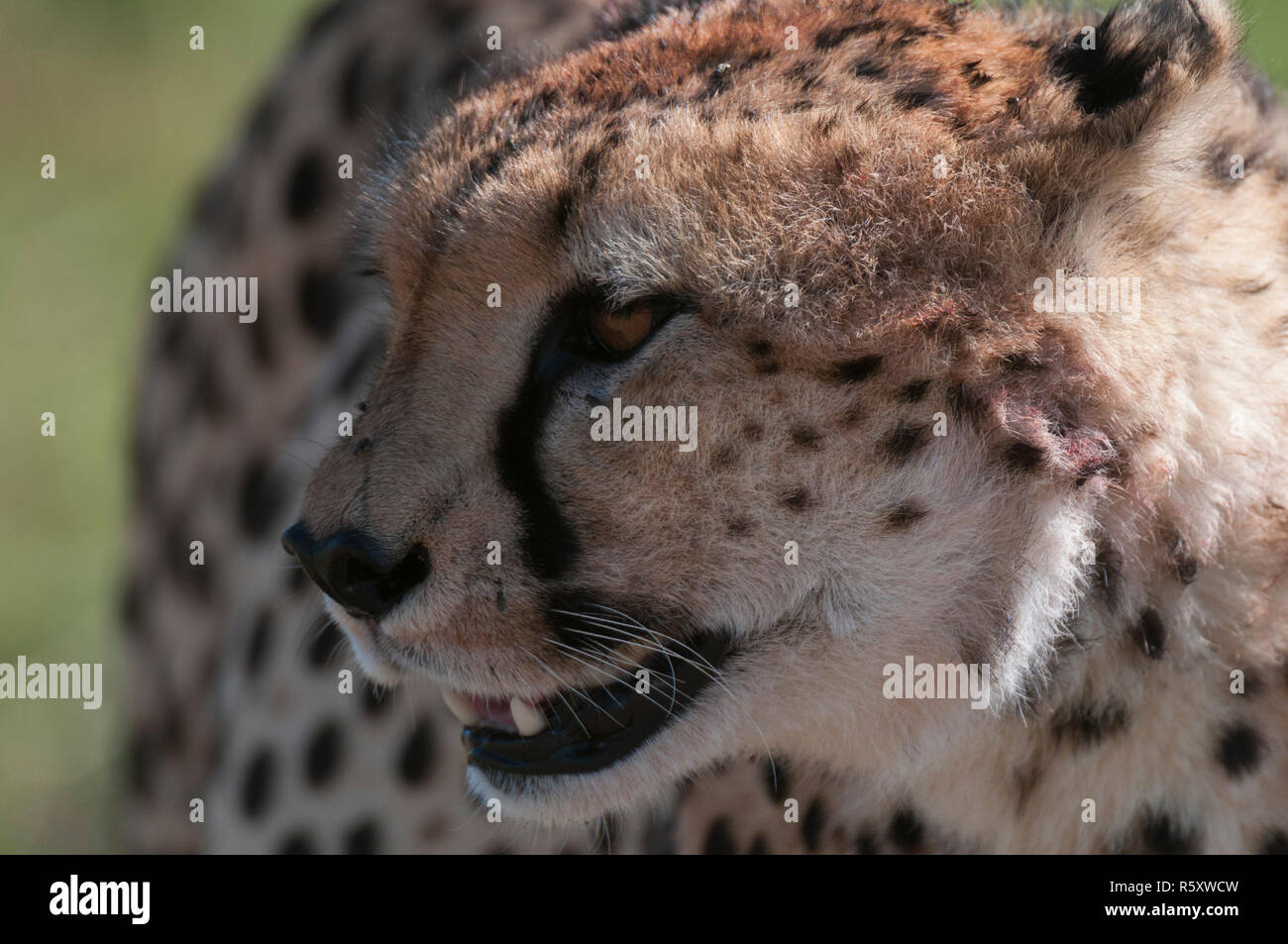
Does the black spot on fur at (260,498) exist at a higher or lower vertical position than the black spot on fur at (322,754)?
higher

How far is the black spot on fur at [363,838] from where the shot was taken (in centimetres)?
211

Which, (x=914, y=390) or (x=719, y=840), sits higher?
(x=914, y=390)

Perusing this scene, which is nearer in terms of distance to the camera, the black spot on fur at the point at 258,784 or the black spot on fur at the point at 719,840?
the black spot on fur at the point at 719,840

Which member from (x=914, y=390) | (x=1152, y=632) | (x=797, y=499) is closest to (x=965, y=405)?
(x=914, y=390)

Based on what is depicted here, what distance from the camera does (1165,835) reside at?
61.6 inches

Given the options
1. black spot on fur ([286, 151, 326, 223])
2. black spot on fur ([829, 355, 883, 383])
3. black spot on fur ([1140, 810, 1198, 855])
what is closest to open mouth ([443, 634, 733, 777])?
black spot on fur ([829, 355, 883, 383])

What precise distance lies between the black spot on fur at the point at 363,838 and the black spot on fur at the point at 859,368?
1.02 m

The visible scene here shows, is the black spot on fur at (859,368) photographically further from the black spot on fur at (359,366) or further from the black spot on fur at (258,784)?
the black spot on fur at (258,784)

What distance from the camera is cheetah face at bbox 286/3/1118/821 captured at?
4.65 ft

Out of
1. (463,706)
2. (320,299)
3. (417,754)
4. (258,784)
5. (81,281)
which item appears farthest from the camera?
(81,281)

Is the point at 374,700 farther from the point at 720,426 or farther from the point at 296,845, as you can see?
the point at 720,426

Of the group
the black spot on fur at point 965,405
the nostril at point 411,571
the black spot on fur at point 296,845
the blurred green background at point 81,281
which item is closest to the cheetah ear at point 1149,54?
the black spot on fur at point 965,405

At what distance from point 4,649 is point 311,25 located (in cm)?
146

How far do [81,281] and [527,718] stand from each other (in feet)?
10.6
